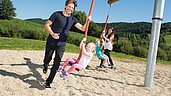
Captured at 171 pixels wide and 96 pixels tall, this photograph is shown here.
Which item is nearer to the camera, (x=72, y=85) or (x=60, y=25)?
(x=60, y=25)

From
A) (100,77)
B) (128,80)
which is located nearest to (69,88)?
(100,77)

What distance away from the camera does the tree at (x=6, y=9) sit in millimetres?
49656

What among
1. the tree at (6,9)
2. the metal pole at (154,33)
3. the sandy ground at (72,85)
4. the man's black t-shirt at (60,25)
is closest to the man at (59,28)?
the man's black t-shirt at (60,25)

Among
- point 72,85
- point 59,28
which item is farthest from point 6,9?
point 59,28

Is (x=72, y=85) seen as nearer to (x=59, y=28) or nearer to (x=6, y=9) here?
(x=59, y=28)

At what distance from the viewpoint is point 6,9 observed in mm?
51344

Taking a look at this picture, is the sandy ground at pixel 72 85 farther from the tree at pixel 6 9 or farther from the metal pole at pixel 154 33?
the tree at pixel 6 9

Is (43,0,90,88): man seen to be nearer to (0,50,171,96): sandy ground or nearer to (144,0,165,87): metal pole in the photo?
(0,50,171,96): sandy ground

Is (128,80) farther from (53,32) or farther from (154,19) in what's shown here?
(53,32)

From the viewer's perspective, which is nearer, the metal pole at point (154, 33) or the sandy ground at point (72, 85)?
the sandy ground at point (72, 85)

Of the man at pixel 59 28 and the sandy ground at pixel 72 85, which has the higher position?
the man at pixel 59 28

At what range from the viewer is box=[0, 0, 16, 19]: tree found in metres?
49.7

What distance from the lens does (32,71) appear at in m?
8.33

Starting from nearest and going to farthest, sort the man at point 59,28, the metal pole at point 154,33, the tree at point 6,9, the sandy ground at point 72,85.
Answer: the man at point 59,28 → the sandy ground at point 72,85 → the metal pole at point 154,33 → the tree at point 6,9
